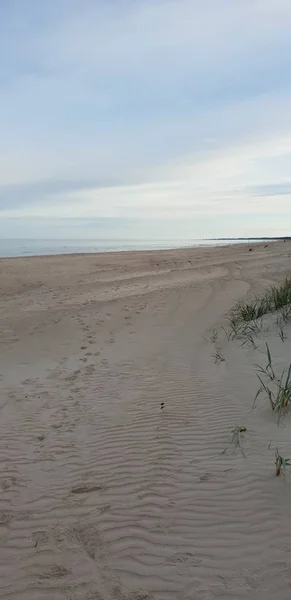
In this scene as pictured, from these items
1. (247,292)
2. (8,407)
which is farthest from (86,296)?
(8,407)

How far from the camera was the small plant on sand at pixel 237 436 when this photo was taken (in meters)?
3.94

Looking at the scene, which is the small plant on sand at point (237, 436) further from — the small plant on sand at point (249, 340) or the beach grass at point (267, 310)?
the beach grass at point (267, 310)

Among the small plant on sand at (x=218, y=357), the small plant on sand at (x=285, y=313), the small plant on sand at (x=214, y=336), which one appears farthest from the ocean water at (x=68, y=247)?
the small plant on sand at (x=218, y=357)

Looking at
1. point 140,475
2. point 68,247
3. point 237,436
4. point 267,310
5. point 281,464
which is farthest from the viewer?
point 68,247

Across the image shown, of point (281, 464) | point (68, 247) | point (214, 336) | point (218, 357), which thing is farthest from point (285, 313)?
point (68, 247)

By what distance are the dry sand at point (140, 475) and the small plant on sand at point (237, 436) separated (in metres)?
0.07

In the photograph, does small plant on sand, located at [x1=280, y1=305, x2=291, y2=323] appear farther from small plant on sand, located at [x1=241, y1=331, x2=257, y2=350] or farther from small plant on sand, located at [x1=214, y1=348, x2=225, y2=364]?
small plant on sand, located at [x1=214, y1=348, x2=225, y2=364]

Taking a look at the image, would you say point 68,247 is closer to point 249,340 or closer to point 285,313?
point 285,313

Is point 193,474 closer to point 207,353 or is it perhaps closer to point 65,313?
point 207,353

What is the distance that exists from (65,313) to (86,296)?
2743 mm

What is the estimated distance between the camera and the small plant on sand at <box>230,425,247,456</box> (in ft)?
12.9

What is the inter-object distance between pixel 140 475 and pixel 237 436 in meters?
1.04

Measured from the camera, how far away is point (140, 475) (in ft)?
12.3

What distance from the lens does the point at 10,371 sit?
751cm
